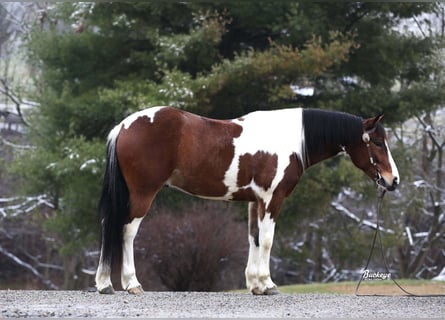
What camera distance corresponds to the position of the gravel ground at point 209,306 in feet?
25.0

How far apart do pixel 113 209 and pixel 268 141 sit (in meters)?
1.85

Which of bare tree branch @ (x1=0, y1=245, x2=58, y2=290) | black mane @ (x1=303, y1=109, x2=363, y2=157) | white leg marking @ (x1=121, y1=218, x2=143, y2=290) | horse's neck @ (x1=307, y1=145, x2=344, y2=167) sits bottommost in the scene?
bare tree branch @ (x1=0, y1=245, x2=58, y2=290)

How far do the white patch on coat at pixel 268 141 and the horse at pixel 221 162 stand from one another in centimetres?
1

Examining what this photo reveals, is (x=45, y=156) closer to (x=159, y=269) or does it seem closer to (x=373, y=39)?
(x=159, y=269)

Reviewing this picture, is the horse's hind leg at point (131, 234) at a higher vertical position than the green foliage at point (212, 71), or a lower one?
lower

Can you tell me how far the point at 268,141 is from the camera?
9.35 meters

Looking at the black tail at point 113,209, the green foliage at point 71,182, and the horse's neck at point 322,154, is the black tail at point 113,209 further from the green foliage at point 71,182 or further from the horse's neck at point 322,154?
the green foliage at point 71,182

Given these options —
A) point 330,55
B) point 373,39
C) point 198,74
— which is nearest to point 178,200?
A: point 198,74

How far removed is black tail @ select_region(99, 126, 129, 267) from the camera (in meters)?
9.06

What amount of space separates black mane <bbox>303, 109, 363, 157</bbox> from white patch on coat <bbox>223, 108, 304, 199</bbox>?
0.36 feet

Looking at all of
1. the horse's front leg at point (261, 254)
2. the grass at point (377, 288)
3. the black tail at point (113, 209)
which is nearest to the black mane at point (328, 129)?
the horse's front leg at point (261, 254)

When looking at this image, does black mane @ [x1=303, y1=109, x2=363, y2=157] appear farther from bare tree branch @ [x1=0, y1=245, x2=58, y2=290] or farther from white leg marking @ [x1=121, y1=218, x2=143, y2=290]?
bare tree branch @ [x1=0, y1=245, x2=58, y2=290]

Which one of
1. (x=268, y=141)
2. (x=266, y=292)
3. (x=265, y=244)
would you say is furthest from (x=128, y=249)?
(x=268, y=141)

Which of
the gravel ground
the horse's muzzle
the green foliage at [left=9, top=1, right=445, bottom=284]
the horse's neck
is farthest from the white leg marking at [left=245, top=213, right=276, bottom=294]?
the green foliage at [left=9, top=1, right=445, bottom=284]
